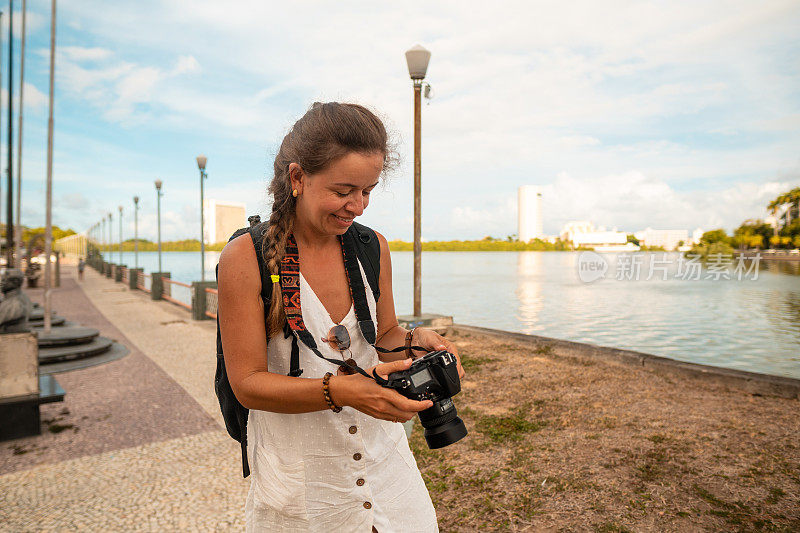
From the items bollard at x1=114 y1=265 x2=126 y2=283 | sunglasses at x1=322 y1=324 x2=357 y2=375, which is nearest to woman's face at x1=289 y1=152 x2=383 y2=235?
sunglasses at x1=322 y1=324 x2=357 y2=375

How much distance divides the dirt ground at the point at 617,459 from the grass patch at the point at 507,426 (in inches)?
0.7

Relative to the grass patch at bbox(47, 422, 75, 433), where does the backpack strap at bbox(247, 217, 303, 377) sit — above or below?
above

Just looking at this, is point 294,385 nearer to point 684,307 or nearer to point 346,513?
point 346,513

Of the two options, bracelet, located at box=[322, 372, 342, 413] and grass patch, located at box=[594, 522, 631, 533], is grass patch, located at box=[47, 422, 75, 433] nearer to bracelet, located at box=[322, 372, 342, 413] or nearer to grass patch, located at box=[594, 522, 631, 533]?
grass patch, located at box=[594, 522, 631, 533]

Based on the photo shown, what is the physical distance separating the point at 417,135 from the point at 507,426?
6207 millimetres

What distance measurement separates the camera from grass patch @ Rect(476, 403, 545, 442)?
468 centimetres

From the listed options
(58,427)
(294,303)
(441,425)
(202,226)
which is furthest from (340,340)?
(202,226)

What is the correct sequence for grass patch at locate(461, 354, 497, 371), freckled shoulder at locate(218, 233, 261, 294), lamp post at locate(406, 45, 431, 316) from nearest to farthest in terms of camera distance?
1. freckled shoulder at locate(218, 233, 261, 294)
2. grass patch at locate(461, 354, 497, 371)
3. lamp post at locate(406, 45, 431, 316)

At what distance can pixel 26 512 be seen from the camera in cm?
348

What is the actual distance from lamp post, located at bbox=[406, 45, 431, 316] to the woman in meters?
7.94

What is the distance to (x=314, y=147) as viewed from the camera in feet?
4.32

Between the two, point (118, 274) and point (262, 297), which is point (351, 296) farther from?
point (118, 274)

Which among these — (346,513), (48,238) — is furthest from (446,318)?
(346,513)

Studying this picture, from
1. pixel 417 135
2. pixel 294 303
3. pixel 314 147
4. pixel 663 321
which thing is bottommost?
pixel 663 321
